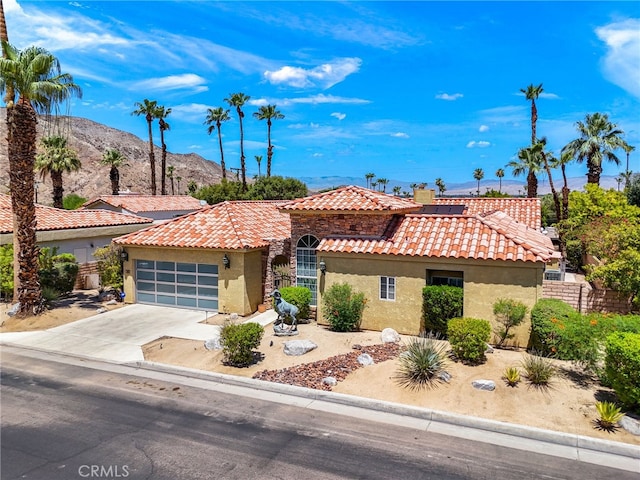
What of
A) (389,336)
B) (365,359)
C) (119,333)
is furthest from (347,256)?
(119,333)

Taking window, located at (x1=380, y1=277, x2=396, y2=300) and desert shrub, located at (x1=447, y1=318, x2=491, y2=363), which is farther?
window, located at (x1=380, y1=277, x2=396, y2=300)

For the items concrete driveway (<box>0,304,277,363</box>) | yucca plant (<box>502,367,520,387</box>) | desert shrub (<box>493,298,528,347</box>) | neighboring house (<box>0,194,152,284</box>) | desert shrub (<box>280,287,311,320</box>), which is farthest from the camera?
neighboring house (<box>0,194,152,284</box>)

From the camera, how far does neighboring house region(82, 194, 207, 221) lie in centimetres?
4800

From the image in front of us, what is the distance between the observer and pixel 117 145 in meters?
162

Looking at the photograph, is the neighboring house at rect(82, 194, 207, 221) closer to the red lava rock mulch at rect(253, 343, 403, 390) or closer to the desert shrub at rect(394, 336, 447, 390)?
the red lava rock mulch at rect(253, 343, 403, 390)

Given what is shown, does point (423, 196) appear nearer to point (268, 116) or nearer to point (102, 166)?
point (268, 116)

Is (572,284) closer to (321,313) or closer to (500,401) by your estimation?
(500,401)

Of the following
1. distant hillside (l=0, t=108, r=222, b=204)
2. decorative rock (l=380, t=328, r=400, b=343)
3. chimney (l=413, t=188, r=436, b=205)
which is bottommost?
decorative rock (l=380, t=328, r=400, b=343)

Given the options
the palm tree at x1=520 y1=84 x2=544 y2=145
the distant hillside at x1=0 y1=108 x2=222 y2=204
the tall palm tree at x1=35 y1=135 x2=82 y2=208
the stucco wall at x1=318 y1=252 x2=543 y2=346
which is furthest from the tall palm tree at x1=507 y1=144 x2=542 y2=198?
the distant hillside at x1=0 y1=108 x2=222 y2=204

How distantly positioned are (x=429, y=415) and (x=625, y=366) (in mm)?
4270

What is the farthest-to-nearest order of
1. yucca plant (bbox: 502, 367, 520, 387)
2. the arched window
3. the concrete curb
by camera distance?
the arched window < yucca plant (bbox: 502, 367, 520, 387) < the concrete curb

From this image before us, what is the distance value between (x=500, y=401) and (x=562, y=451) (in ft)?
6.31

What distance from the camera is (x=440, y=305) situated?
15.8 metres

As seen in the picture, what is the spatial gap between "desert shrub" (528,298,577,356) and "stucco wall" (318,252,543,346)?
418 mm
